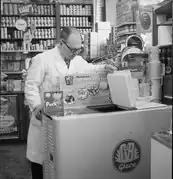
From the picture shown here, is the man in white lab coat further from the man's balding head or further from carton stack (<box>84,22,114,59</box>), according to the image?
carton stack (<box>84,22,114,59</box>)

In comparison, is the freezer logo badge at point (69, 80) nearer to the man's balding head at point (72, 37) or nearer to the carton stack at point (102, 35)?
the man's balding head at point (72, 37)

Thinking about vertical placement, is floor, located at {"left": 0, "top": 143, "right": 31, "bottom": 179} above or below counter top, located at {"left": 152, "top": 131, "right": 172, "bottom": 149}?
below

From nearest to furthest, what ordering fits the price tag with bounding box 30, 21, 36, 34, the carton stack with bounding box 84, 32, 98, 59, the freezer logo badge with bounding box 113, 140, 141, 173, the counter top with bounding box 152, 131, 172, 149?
the counter top with bounding box 152, 131, 172, 149, the freezer logo badge with bounding box 113, 140, 141, 173, the carton stack with bounding box 84, 32, 98, 59, the price tag with bounding box 30, 21, 36, 34

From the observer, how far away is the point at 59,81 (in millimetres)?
2025

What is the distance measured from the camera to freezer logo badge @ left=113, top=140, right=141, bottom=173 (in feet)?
5.94

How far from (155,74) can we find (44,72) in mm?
950

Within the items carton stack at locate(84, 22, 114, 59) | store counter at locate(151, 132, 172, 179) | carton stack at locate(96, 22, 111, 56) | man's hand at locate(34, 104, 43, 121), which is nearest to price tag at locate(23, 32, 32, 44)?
carton stack at locate(96, 22, 111, 56)

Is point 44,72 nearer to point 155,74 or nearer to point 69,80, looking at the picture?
point 69,80

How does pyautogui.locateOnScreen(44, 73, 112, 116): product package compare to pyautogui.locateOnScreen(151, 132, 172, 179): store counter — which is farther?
pyautogui.locateOnScreen(44, 73, 112, 116): product package

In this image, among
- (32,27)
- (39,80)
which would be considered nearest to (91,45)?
(39,80)

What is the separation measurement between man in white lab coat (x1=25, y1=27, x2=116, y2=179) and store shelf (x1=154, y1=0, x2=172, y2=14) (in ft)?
2.31

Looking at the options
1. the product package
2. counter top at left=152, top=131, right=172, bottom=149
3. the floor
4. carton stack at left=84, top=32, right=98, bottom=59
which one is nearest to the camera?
counter top at left=152, top=131, right=172, bottom=149

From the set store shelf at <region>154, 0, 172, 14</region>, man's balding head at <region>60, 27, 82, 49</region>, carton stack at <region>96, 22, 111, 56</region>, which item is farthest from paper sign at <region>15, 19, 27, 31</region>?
store shelf at <region>154, 0, 172, 14</region>

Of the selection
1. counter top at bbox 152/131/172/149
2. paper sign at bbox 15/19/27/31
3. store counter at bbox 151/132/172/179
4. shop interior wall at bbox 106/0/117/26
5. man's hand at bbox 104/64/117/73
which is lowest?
store counter at bbox 151/132/172/179
